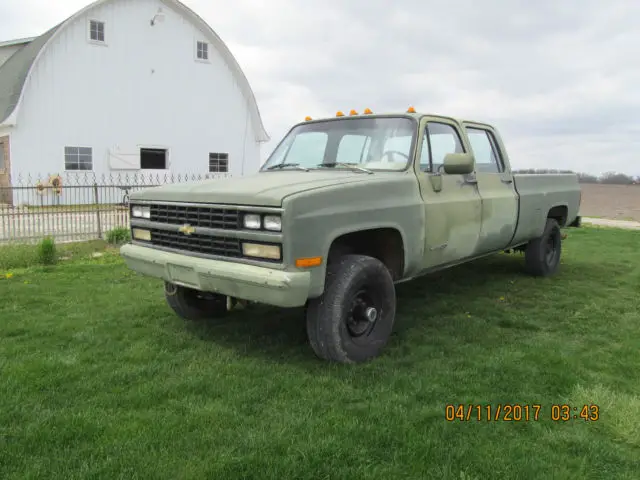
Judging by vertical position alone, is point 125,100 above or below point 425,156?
above

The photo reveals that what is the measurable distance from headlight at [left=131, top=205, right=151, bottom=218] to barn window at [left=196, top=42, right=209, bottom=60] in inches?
786

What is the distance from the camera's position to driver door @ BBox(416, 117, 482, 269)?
15.4ft

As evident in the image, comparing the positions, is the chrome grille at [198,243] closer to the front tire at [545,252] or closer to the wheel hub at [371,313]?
the wheel hub at [371,313]

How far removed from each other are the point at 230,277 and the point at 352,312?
1.01 meters

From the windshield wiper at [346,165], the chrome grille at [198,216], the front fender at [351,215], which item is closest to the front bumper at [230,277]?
the front fender at [351,215]

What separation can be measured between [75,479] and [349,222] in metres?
2.28

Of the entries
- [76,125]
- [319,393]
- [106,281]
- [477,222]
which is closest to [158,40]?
[76,125]

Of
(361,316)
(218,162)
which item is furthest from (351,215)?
(218,162)

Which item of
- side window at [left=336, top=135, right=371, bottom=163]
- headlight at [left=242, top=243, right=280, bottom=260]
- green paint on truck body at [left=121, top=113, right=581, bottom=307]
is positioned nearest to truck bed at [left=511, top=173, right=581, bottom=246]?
green paint on truck body at [left=121, top=113, right=581, bottom=307]

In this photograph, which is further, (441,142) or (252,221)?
(441,142)

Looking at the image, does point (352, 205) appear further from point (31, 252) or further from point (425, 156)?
point (31, 252)

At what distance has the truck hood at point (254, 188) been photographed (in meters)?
3.68

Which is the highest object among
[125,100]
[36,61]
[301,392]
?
[36,61]

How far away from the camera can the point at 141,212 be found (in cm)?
471
